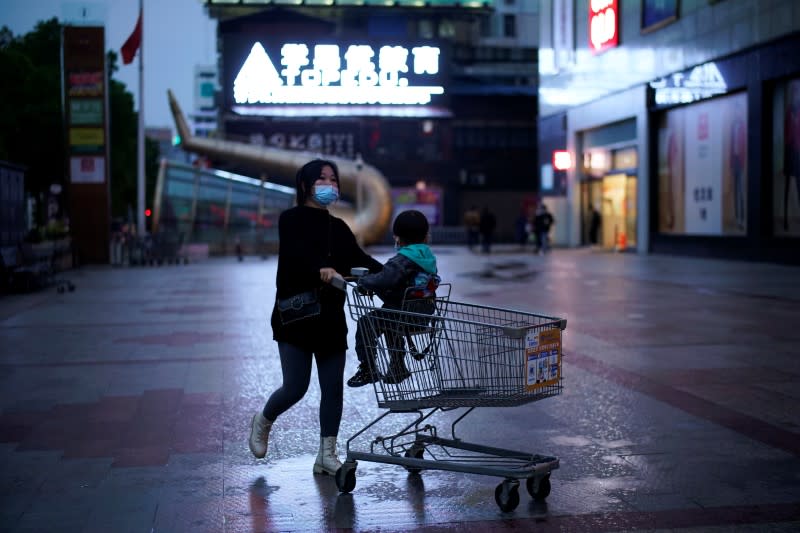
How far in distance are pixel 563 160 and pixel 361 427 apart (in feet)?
112

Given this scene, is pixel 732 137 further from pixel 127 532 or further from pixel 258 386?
pixel 127 532

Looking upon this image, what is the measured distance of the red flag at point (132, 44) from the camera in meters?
36.7

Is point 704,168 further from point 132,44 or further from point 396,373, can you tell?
point 396,373

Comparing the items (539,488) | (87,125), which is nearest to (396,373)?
(539,488)

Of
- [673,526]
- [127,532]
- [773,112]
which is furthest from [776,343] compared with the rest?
[773,112]

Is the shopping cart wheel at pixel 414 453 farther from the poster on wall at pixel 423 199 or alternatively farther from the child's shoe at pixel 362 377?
the poster on wall at pixel 423 199

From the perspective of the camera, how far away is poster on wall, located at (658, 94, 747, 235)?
27141mm

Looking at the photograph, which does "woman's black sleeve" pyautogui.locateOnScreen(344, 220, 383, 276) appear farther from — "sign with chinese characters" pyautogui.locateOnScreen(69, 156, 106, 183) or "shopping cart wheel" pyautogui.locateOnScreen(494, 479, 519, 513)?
"sign with chinese characters" pyautogui.locateOnScreen(69, 156, 106, 183)

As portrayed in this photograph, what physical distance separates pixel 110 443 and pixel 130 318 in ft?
27.7

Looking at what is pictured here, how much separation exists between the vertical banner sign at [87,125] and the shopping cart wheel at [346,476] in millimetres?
27907

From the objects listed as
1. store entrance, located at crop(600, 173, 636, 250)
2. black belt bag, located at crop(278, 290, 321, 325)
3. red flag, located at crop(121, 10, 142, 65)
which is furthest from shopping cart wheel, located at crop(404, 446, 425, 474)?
red flag, located at crop(121, 10, 142, 65)

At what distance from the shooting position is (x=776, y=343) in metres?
10.9

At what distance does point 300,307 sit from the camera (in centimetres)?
540

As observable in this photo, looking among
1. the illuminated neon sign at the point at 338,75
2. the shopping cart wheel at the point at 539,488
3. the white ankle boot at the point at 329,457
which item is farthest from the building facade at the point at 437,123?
the shopping cart wheel at the point at 539,488
